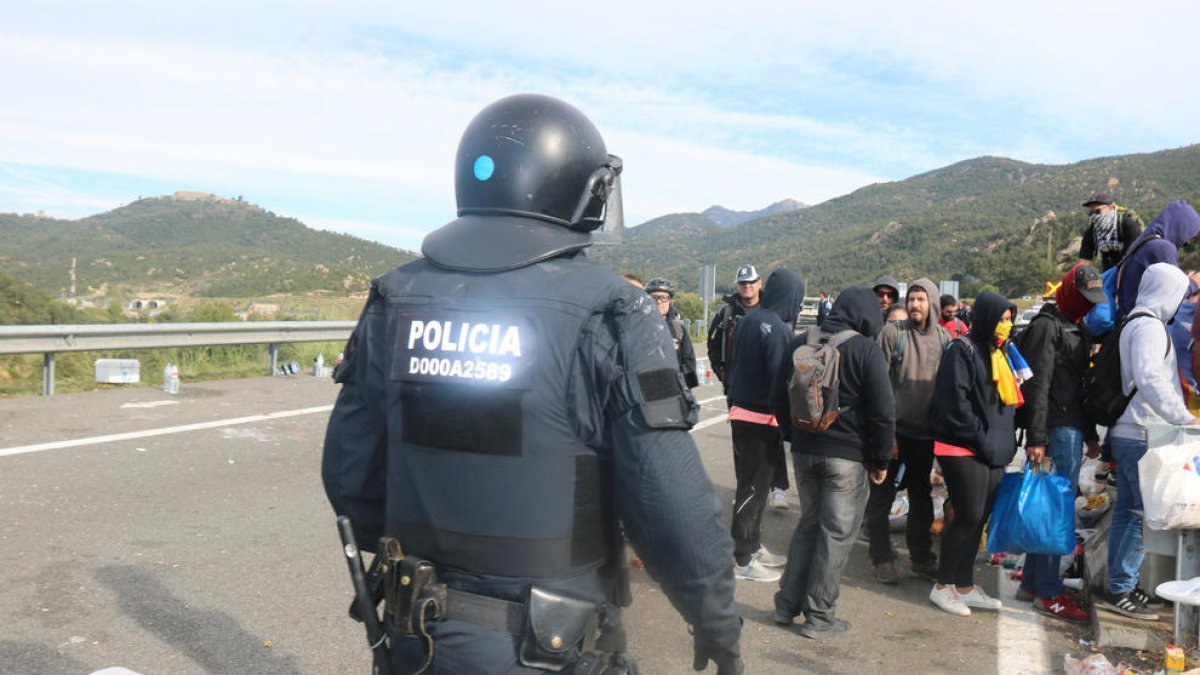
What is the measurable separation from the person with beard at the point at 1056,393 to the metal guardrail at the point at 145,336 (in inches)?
387

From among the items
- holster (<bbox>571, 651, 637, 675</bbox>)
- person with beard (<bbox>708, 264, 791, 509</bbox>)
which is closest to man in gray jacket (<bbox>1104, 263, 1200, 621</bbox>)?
person with beard (<bbox>708, 264, 791, 509</bbox>)

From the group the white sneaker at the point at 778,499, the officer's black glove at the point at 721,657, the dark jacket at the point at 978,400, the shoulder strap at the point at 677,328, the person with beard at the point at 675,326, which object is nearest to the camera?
the officer's black glove at the point at 721,657

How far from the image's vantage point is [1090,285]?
564cm

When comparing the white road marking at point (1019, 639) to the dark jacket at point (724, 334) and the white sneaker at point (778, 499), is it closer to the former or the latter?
the white sneaker at point (778, 499)

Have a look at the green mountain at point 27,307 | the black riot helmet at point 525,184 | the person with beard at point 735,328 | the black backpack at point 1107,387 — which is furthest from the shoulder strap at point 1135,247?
the green mountain at point 27,307

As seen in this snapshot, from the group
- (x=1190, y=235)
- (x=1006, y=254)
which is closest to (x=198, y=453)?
(x=1190, y=235)

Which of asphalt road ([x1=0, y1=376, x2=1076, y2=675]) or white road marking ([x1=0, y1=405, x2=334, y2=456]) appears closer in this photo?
asphalt road ([x1=0, y1=376, x2=1076, y2=675])

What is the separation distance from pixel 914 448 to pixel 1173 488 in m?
1.68

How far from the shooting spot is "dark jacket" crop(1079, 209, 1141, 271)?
23.0 ft

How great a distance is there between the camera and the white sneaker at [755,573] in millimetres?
5805

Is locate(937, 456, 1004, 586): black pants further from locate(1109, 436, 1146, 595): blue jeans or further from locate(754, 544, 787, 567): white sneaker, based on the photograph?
locate(754, 544, 787, 567): white sneaker

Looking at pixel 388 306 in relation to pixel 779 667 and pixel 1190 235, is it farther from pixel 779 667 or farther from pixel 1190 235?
pixel 1190 235

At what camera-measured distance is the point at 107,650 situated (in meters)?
3.98

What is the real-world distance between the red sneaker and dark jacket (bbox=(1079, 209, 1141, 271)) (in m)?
2.90
